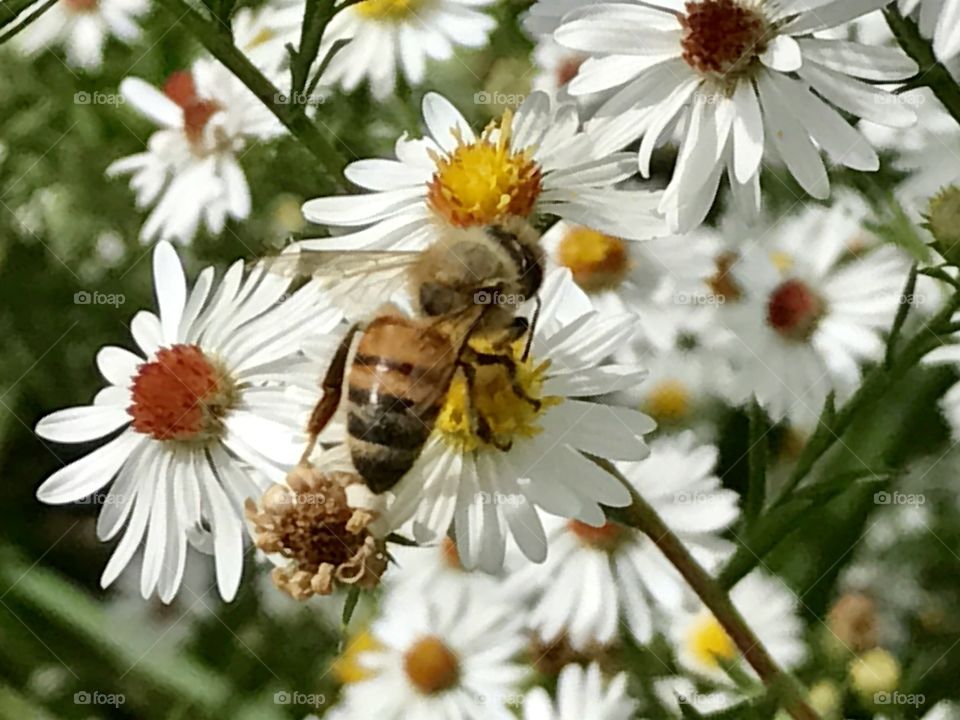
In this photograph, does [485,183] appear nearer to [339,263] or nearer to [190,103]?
[339,263]

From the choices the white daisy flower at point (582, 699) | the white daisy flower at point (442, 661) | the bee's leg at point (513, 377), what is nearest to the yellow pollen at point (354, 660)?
the white daisy flower at point (442, 661)

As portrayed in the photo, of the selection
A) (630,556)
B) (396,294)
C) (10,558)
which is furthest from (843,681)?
(10,558)

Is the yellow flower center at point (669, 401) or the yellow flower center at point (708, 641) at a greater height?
the yellow flower center at point (669, 401)

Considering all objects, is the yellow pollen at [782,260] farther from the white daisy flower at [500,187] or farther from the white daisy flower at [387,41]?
the white daisy flower at [387,41]

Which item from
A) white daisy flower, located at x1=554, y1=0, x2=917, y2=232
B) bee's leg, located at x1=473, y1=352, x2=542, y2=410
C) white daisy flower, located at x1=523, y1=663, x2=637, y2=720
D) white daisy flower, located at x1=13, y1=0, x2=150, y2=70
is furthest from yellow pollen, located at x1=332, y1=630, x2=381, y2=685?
white daisy flower, located at x1=13, y1=0, x2=150, y2=70

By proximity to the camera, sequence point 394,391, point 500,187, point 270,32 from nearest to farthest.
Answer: point 394,391 < point 500,187 < point 270,32

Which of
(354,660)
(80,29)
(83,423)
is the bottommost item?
(354,660)

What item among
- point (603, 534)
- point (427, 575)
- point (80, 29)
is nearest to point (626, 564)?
point (603, 534)
